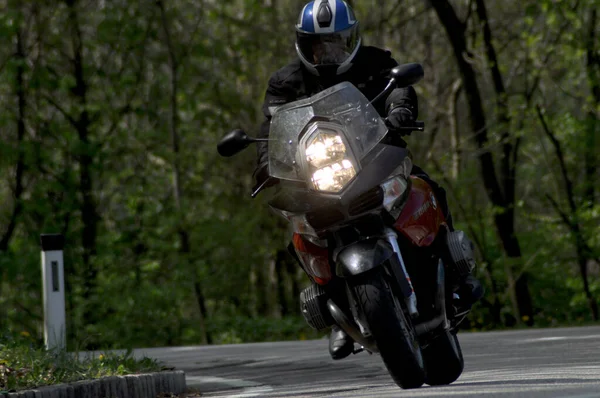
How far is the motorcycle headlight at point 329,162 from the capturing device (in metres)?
6.27

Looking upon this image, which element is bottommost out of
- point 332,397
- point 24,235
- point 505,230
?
point 332,397

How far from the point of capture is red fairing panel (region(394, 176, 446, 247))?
664 centimetres

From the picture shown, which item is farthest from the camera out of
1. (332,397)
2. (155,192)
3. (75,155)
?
(155,192)

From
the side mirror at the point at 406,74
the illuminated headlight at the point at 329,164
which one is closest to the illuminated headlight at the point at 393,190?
the illuminated headlight at the point at 329,164

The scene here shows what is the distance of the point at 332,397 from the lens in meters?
6.47

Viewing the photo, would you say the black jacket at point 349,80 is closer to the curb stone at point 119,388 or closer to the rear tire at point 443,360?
the rear tire at point 443,360

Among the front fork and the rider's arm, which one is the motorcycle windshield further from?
the front fork

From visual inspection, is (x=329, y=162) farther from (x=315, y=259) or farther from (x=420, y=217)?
(x=420, y=217)

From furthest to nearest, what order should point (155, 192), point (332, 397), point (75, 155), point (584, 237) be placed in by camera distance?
point (155, 192) < point (75, 155) < point (584, 237) < point (332, 397)

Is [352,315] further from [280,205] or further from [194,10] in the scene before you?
[194,10]

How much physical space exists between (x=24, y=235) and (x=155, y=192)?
2799 mm

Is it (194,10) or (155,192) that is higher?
(194,10)

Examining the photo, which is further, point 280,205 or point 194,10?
point 194,10

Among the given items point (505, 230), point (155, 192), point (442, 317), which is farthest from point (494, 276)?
point (442, 317)
